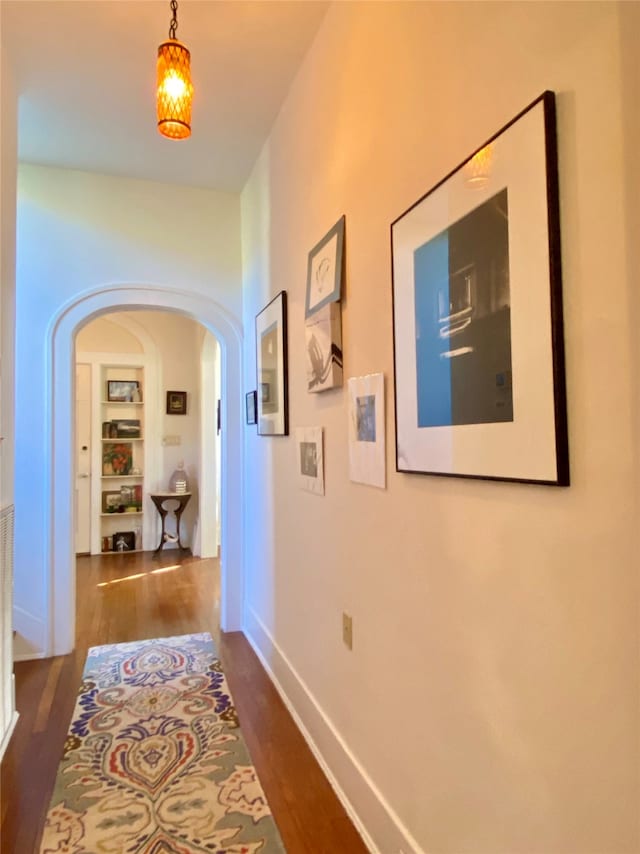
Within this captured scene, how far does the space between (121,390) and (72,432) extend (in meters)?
2.76

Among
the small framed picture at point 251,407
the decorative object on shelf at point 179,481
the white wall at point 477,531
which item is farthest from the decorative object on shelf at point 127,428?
the white wall at point 477,531

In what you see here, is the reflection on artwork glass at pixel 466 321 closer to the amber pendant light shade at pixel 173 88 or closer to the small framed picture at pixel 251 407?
the amber pendant light shade at pixel 173 88

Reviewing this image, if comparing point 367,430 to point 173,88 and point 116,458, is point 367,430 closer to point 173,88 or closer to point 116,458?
point 173,88

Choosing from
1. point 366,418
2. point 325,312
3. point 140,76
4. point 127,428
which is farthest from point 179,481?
point 366,418

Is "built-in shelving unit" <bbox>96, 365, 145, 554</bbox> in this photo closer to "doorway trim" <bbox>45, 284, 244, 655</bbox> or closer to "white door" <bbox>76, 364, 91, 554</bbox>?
"white door" <bbox>76, 364, 91, 554</bbox>

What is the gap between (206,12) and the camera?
2041 mm

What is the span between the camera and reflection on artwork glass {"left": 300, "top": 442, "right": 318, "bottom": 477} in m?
2.12

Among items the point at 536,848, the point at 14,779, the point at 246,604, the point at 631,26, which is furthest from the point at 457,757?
the point at 246,604

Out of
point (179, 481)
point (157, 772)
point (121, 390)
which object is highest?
point (121, 390)

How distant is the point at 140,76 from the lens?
7.84 ft

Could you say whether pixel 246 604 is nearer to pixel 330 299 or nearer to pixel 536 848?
pixel 330 299

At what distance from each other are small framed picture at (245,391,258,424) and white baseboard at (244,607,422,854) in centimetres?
127

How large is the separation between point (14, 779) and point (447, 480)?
198cm

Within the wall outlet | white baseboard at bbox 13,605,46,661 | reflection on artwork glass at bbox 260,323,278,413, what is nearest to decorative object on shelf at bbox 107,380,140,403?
white baseboard at bbox 13,605,46,661
